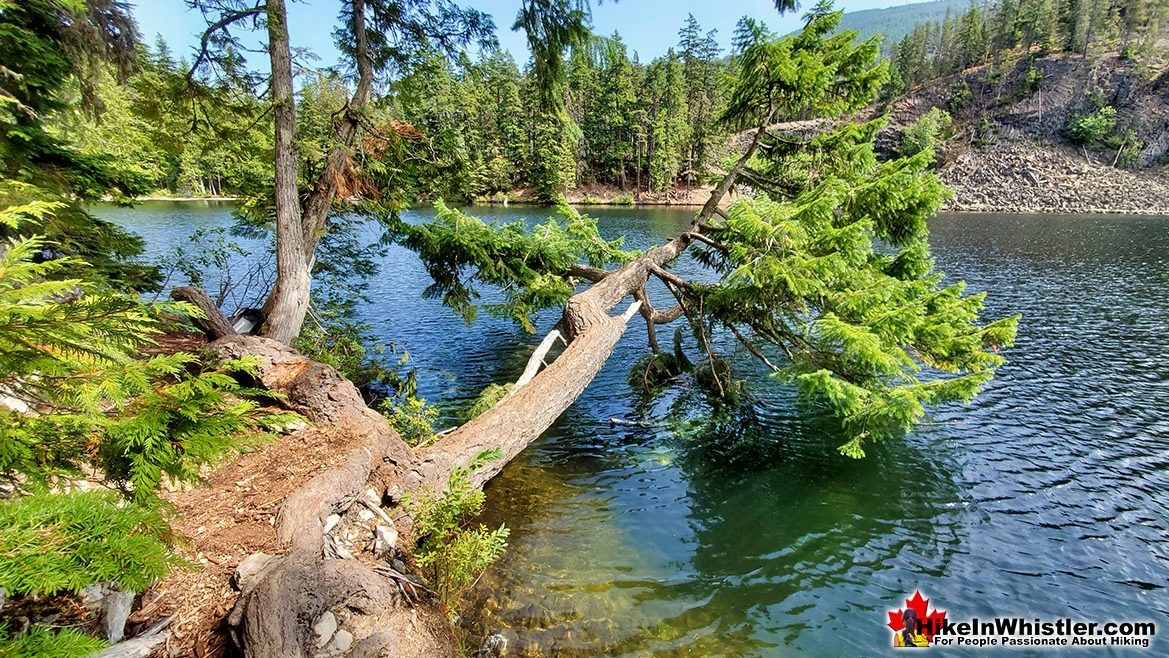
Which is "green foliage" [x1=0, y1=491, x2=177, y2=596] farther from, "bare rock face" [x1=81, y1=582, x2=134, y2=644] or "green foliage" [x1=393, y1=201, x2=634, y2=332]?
"green foliage" [x1=393, y1=201, x2=634, y2=332]

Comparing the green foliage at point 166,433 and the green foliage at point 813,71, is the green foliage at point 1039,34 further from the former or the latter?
the green foliage at point 166,433

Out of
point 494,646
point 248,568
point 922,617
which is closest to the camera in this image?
point 248,568

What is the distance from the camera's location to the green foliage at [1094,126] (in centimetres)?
6234

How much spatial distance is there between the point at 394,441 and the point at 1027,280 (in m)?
28.4

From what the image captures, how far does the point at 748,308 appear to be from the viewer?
8.49 m

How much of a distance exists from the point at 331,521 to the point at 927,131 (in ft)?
276

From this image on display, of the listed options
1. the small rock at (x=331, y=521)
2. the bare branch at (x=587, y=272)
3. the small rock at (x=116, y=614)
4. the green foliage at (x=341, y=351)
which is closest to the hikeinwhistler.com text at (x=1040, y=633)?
the small rock at (x=331, y=521)

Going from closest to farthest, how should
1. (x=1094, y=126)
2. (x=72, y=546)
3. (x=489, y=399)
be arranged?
(x=72, y=546), (x=489, y=399), (x=1094, y=126)

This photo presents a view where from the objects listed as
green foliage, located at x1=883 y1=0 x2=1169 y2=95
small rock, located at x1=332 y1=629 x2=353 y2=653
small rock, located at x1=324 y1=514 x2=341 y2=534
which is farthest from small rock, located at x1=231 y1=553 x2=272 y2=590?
green foliage, located at x1=883 y1=0 x2=1169 y2=95

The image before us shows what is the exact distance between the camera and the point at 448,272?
40.2 feet

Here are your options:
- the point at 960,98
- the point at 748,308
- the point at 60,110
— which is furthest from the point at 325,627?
the point at 960,98

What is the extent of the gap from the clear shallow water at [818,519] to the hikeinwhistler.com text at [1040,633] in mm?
119

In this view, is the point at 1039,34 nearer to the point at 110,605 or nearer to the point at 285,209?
the point at 285,209

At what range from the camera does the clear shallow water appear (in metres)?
5.42
